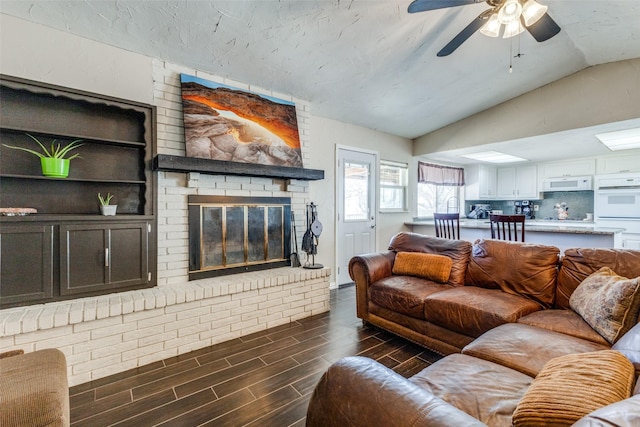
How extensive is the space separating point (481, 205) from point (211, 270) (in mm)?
5958

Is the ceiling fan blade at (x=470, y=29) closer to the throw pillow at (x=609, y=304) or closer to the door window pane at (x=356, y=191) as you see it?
the throw pillow at (x=609, y=304)

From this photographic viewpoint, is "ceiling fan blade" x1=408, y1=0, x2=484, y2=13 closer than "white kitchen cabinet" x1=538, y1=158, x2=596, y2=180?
Yes

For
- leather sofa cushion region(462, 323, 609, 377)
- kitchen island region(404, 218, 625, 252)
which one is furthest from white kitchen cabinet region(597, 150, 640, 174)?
leather sofa cushion region(462, 323, 609, 377)

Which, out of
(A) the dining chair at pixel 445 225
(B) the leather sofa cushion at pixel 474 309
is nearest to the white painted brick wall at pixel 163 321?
(B) the leather sofa cushion at pixel 474 309

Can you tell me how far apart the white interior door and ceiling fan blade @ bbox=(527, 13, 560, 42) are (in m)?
2.58

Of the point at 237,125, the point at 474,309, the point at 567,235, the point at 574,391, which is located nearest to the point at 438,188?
the point at 567,235

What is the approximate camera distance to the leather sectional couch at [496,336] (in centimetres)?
80

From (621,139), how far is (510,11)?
373 centimetres

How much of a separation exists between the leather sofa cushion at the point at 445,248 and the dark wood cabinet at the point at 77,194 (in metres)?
2.45

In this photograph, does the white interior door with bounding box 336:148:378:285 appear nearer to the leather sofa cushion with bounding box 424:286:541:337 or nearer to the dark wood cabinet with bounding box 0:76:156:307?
the leather sofa cushion with bounding box 424:286:541:337

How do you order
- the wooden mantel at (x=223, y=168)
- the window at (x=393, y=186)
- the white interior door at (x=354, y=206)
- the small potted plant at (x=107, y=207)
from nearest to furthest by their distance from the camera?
the small potted plant at (x=107, y=207) < the wooden mantel at (x=223, y=168) < the white interior door at (x=354, y=206) < the window at (x=393, y=186)

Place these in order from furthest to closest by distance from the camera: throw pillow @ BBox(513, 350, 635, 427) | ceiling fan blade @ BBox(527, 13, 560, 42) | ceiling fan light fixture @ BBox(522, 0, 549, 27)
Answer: ceiling fan blade @ BBox(527, 13, 560, 42) → ceiling fan light fixture @ BBox(522, 0, 549, 27) → throw pillow @ BBox(513, 350, 635, 427)

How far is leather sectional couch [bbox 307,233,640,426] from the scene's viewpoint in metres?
0.80

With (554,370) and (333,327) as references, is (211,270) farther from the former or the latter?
(554,370)
